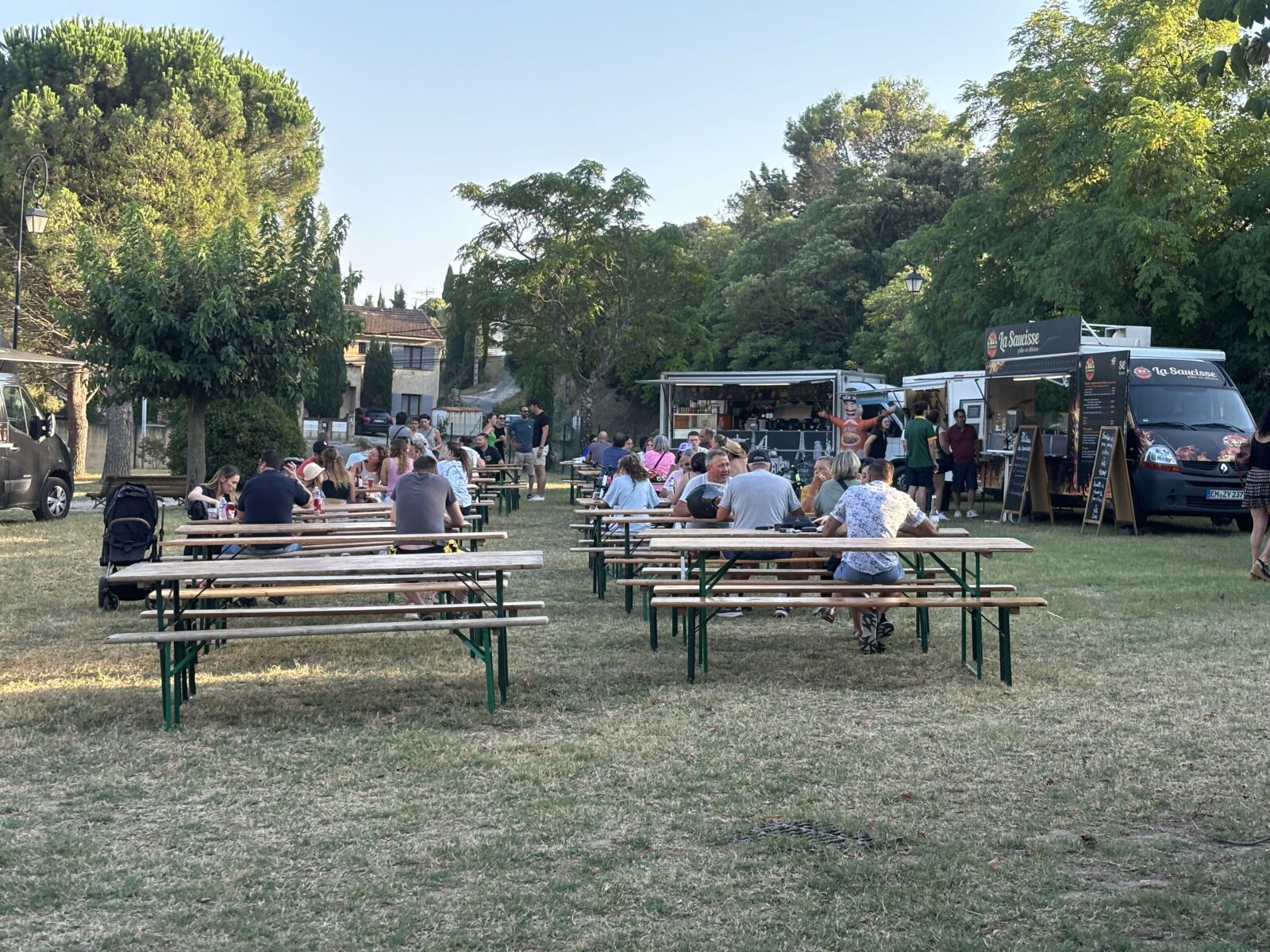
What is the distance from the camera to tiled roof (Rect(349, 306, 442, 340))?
79.6 meters

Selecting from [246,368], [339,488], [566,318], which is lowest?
[339,488]

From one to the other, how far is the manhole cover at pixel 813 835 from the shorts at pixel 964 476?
15305 mm

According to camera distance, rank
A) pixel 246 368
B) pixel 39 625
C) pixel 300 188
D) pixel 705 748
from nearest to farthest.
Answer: pixel 705 748 → pixel 39 625 → pixel 246 368 → pixel 300 188

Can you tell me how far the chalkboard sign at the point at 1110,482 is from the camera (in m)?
16.6

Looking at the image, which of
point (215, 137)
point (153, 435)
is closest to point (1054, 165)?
point (215, 137)

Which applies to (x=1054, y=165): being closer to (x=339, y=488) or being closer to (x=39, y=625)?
(x=339, y=488)

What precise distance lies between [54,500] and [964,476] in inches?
521

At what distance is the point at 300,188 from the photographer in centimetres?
3397

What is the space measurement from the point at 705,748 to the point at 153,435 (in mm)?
38857

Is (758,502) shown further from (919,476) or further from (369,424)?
(369,424)

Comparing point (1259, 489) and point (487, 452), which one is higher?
point (487, 452)

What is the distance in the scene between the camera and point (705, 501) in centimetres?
1064

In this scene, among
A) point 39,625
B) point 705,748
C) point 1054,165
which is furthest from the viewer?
point 1054,165

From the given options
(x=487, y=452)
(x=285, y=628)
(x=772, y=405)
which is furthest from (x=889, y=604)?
(x=772, y=405)
